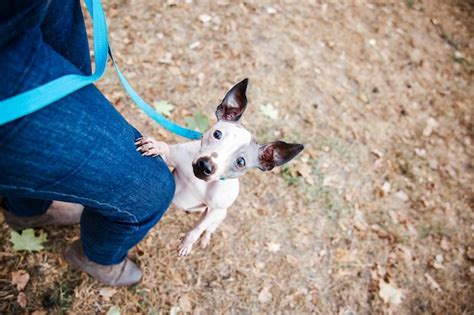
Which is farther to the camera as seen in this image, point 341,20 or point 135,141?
point 341,20

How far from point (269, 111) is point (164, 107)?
3.34 ft

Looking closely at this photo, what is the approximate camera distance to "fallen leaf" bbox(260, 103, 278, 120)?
3859 mm

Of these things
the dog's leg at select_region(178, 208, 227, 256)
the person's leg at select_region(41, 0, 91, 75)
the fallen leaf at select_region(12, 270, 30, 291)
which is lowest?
the fallen leaf at select_region(12, 270, 30, 291)

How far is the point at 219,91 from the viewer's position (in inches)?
153

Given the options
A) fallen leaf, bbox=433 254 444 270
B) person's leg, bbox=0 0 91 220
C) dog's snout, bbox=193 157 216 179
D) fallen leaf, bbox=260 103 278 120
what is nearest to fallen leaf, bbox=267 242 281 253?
fallen leaf, bbox=260 103 278 120

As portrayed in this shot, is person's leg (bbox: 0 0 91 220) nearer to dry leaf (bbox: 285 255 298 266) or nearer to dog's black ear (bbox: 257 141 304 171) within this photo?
dog's black ear (bbox: 257 141 304 171)

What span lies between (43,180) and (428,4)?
6078mm

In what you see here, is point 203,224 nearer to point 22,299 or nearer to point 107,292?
point 107,292

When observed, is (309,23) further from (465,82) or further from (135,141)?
(135,141)

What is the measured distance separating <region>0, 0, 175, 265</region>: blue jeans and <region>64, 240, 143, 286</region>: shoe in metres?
0.63

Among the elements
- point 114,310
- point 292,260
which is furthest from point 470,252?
point 114,310

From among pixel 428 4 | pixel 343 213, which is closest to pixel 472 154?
pixel 343 213

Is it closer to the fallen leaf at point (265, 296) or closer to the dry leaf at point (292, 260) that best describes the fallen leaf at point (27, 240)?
the fallen leaf at point (265, 296)

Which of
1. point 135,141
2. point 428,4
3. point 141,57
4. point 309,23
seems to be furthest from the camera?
point 428,4
